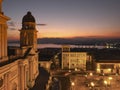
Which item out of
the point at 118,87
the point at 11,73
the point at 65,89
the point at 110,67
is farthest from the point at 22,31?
the point at 110,67

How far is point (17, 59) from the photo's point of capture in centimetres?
2950

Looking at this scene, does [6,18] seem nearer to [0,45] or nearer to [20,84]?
[0,45]

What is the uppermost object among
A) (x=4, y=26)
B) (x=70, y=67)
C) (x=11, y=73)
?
(x=4, y=26)

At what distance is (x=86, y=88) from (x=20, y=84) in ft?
50.8

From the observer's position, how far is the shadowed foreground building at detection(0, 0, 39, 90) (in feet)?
76.7

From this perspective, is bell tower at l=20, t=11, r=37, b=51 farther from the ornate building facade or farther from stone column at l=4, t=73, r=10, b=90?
the ornate building facade

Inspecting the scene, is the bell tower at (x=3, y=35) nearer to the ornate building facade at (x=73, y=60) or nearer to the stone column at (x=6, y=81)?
the stone column at (x=6, y=81)

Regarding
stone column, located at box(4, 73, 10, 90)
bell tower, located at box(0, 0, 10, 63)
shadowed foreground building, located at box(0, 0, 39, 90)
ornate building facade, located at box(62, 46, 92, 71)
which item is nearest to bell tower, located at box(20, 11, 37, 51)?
shadowed foreground building, located at box(0, 0, 39, 90)

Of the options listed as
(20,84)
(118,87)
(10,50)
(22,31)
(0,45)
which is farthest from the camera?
(22,31)

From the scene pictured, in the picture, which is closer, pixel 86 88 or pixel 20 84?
pixel 20 84

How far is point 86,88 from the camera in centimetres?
4112

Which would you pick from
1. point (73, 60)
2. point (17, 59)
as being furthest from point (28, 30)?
point (73, 60)

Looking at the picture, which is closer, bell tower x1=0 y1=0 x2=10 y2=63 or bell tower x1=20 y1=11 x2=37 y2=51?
bell tower x1=0 y1=0 x2=10 y2=63

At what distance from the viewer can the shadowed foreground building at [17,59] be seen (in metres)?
23.4
